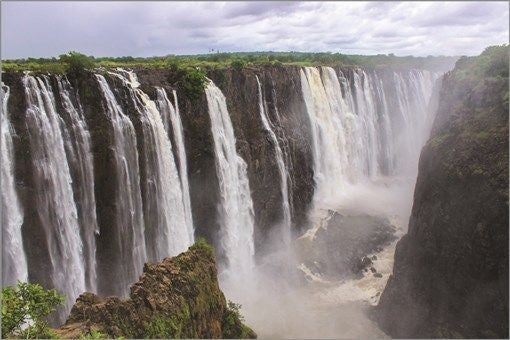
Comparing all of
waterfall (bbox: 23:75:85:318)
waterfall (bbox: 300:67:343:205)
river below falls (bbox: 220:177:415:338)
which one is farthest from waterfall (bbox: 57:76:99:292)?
waterfall (bbox: 300:67:343:205)

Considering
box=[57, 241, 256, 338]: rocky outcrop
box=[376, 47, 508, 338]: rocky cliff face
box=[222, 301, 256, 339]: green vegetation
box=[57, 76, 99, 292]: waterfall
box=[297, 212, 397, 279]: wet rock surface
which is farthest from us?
box=[297, 212, 397, 279]: wet rock surface

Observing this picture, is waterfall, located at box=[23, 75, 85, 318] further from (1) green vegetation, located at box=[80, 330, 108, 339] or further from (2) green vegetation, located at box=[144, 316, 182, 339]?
(1) green vegetation, located at box=[80, 330, 108, 339]

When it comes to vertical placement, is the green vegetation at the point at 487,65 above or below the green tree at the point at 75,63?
below

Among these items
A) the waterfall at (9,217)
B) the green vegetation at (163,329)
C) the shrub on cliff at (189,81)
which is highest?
the shrub on cliff at (189,81)

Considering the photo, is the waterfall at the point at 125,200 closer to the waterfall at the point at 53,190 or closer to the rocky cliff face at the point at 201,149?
the rocky cliff face at the point at 201,149

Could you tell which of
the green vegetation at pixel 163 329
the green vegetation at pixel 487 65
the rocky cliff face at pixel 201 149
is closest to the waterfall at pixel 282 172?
the rocky cliff face at pixel 201 149

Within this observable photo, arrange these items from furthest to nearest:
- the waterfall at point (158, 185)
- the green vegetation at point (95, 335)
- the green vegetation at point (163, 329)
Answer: the waterfall at point (158, 185) → the green vegetation at point (163, 329) → the green vegetation at point (95, 335)

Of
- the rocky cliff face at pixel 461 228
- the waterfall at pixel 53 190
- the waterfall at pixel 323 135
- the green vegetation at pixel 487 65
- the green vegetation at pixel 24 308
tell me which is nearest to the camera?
the green vegetation at pixel 24 308
